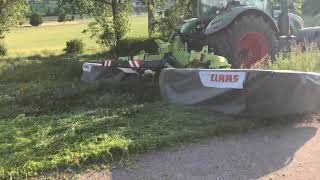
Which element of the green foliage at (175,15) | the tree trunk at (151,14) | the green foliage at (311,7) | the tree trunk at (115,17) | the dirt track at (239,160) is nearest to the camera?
the dirt track at (239,160)

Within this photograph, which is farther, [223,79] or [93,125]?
[223,79]

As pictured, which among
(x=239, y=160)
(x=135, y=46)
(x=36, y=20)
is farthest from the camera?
(x=36, y=20)

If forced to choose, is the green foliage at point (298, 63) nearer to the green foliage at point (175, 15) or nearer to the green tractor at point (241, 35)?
the green tractor at point (241, 35)

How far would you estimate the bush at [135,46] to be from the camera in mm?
19109

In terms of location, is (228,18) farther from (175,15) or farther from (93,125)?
(175,15)

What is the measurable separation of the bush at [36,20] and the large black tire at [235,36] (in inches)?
2321

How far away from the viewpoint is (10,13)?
76.9 feet

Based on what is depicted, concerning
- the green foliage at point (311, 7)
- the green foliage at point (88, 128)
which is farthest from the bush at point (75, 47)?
the green foliage at point (311, 7)

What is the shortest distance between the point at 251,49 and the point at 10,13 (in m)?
15.3

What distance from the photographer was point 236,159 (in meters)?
6.20

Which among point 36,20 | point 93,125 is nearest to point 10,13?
point 93,125

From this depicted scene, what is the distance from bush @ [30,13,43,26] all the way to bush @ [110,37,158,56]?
160ft

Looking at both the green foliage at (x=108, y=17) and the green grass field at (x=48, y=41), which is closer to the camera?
the green foliage at (x=108, y=17)

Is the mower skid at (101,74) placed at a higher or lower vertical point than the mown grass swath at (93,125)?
higher
